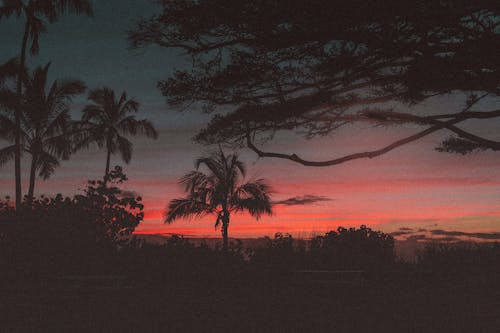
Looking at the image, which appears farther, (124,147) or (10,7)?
(124,147)

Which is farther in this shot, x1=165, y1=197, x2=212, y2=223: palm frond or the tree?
x1=165, y1=197, x2=212, y2=223: palm frond

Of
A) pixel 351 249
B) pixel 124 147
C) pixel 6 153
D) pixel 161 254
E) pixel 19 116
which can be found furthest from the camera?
pixel 124 147

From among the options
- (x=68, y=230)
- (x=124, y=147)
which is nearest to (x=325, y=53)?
(x=68, y=230)

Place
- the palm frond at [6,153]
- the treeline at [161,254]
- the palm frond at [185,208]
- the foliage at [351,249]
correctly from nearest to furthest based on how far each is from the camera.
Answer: the treeline at [161,254] < the foliage at [351,249] < the palm frond at [185,208] < the palm frond at [6,153]

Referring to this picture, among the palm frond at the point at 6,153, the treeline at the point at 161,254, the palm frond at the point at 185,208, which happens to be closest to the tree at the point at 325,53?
the treeline at the point at 161,254

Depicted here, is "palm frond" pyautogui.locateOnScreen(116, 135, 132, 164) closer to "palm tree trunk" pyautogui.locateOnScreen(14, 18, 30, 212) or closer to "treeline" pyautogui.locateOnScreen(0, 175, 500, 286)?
"palm tree trunk" pyautogui.locateOnScreen(14, 18, 30, 212)

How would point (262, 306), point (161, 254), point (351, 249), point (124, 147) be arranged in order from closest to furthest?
point (262, 306), point (161, 254), point (351, 249), point (124, 147)

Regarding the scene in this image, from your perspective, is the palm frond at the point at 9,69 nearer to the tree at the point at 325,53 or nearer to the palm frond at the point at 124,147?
the palm frond at the point at 124,147

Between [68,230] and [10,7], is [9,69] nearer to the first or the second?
[10,7]

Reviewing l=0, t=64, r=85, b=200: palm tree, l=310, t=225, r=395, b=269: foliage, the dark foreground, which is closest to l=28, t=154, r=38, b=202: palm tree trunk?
l=0, t=64, r=85, b=200: palm tree

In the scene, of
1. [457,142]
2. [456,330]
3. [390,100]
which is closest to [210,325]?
[456,330]

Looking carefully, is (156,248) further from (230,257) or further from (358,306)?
(358,306)

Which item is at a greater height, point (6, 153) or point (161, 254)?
point (6, 153)

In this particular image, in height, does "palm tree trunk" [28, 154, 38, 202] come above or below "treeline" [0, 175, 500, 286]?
above
